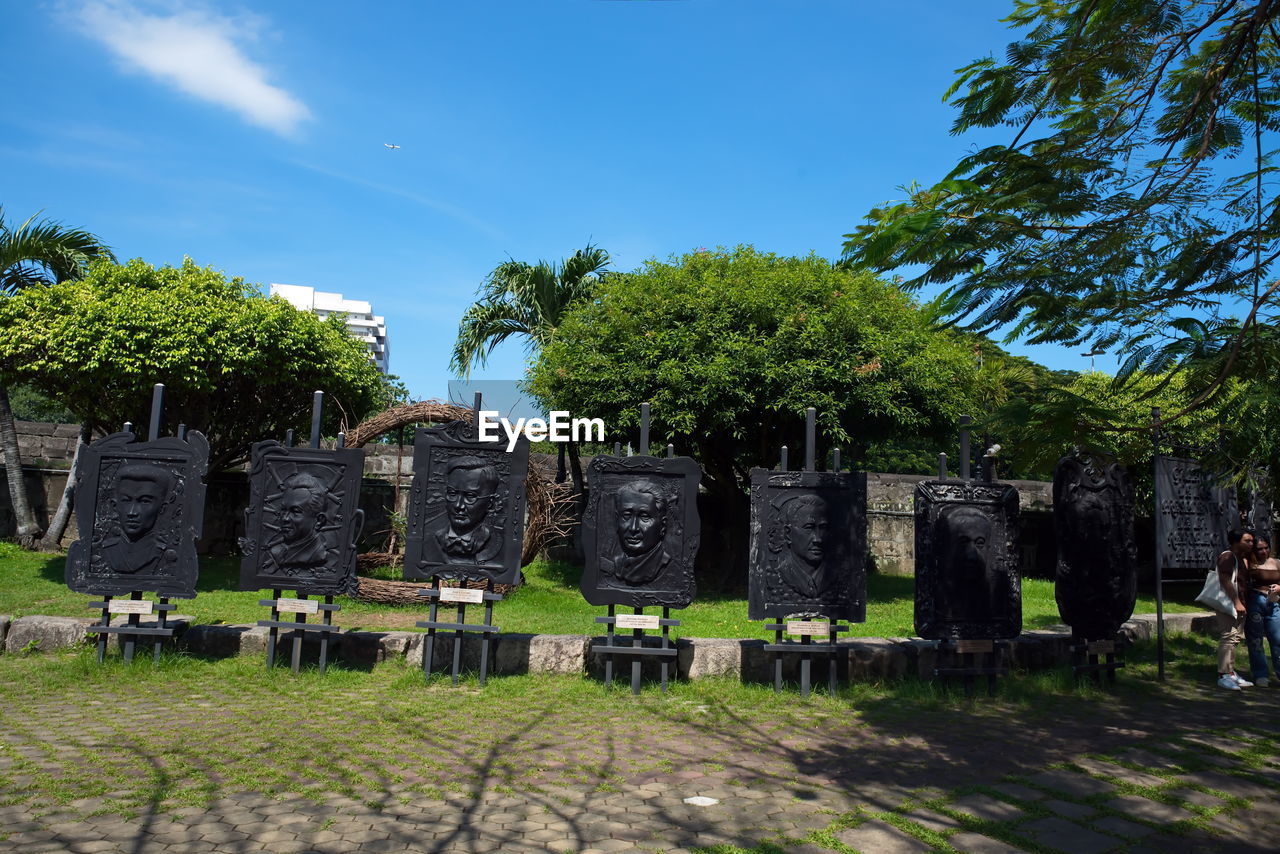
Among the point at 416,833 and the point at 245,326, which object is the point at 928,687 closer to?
the point at 416,833

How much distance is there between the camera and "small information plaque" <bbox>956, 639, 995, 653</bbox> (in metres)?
7.01

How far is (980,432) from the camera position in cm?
559

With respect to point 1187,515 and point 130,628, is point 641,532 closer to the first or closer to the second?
point 130,628

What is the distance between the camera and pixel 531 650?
752 cm

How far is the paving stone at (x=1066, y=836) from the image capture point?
3.84 m

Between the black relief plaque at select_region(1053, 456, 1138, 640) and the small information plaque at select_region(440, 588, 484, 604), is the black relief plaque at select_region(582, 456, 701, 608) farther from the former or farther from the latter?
the black relief plaque at select_region(1053, 456, 1138, 640)

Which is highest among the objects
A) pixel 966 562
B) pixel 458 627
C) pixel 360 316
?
pixel 360 316

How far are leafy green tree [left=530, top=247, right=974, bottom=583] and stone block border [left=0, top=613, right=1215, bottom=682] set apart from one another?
5347 mm

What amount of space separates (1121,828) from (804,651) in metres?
3.04

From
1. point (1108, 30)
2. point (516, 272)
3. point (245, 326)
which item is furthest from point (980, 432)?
point (516, 272)

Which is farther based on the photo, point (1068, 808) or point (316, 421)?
point (316, 421)

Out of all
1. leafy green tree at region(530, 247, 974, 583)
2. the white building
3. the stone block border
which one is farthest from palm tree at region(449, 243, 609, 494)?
the white building

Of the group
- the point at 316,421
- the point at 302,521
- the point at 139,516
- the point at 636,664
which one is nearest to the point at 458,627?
the point at 636,664

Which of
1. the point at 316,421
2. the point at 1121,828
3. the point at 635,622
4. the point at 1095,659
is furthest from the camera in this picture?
the point at 1095,659
